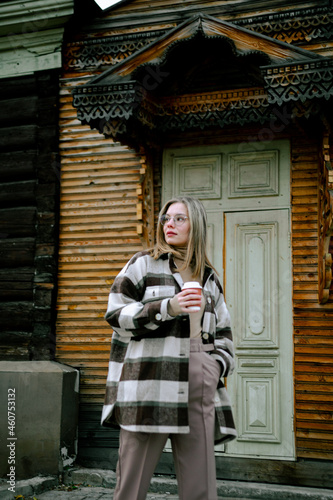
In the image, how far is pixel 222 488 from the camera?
5.21 meters

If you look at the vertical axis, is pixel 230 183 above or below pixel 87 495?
above

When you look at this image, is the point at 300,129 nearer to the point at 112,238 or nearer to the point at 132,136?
the point at 132,136

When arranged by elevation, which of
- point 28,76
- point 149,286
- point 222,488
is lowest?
point 222,488

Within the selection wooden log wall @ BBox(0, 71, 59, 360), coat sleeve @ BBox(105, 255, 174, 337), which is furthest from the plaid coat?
wooden log wall @ BBox(0, 71, 59, 360)

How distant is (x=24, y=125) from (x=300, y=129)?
130 inches

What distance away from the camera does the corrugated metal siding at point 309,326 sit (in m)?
5.36

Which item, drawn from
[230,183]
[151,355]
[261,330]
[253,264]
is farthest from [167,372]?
[230,183]

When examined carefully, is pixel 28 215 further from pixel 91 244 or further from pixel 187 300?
pixel 187 300

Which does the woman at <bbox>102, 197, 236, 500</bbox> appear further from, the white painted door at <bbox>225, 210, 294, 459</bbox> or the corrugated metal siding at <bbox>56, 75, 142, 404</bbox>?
the corrugated metal siding at <bbox>56, 75, 142, 404</bbox>

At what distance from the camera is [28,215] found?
6594mm

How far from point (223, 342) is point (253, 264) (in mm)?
2765

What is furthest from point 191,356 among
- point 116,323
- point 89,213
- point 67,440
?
point 89,213

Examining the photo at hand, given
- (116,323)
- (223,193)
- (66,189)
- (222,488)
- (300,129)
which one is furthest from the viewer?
(66,189)

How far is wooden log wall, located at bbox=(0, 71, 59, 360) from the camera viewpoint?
639cm
